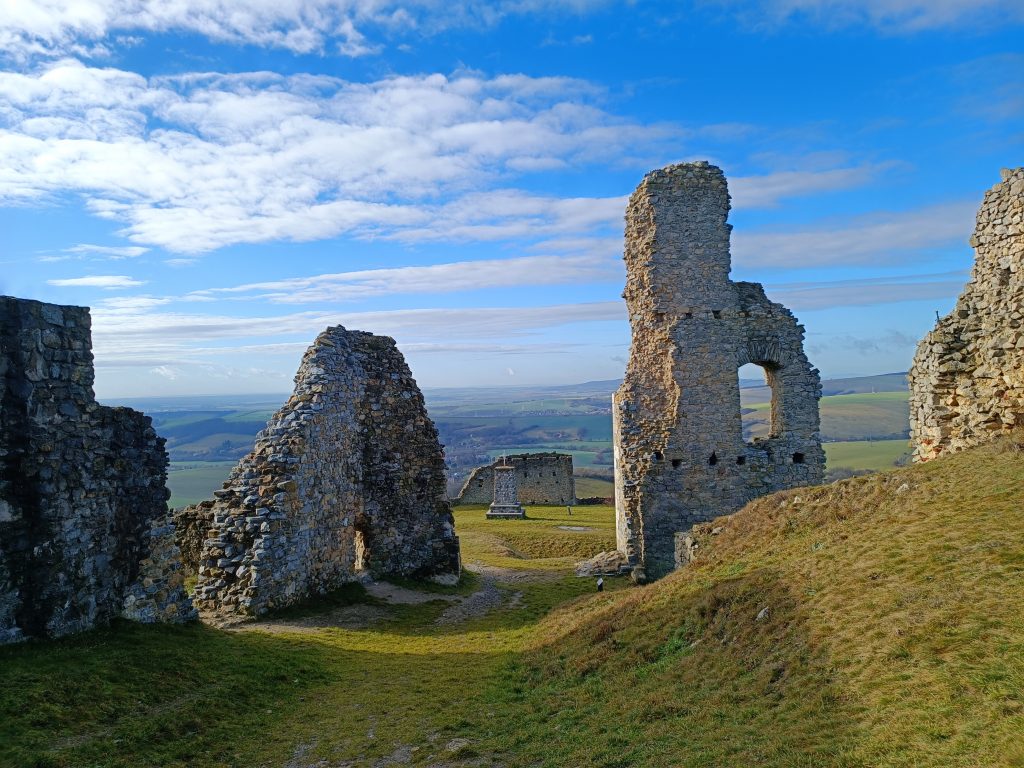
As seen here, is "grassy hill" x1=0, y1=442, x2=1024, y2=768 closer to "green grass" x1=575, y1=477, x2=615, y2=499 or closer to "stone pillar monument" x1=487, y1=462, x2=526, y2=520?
"stone pillar monument" x1=487, y1=462, x2=526, y2=520

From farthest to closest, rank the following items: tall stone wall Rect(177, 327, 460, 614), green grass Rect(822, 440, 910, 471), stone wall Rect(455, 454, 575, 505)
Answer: green grass Rect(822, 440, 910, 471)
stone wall Rect(455, 454, 575, 505)
tall stone wall Rect(177, 327, 460, 614)

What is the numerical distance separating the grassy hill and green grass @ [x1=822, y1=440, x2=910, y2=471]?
194 ft

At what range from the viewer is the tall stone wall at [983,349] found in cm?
1166

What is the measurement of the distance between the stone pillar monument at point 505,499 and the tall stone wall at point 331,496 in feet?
47.1

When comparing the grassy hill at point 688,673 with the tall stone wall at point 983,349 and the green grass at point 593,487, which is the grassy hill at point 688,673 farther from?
the green grass at point 593,487

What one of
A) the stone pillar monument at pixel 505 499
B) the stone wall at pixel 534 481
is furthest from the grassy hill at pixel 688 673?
the stone wall at pixel 534 481

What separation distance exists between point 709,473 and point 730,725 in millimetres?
14227

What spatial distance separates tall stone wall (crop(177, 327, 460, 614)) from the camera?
45.0 ft

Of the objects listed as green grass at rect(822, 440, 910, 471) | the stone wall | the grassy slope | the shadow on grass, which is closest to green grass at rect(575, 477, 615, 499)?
the stone wall

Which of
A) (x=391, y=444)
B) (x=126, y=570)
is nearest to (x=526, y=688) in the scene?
(x=126, y=570)

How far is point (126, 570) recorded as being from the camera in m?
9.85

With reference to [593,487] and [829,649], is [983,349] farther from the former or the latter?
[593,487]

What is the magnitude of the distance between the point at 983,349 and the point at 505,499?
25180 mm

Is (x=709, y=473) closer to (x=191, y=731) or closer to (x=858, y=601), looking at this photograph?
(x=858, y=601)
